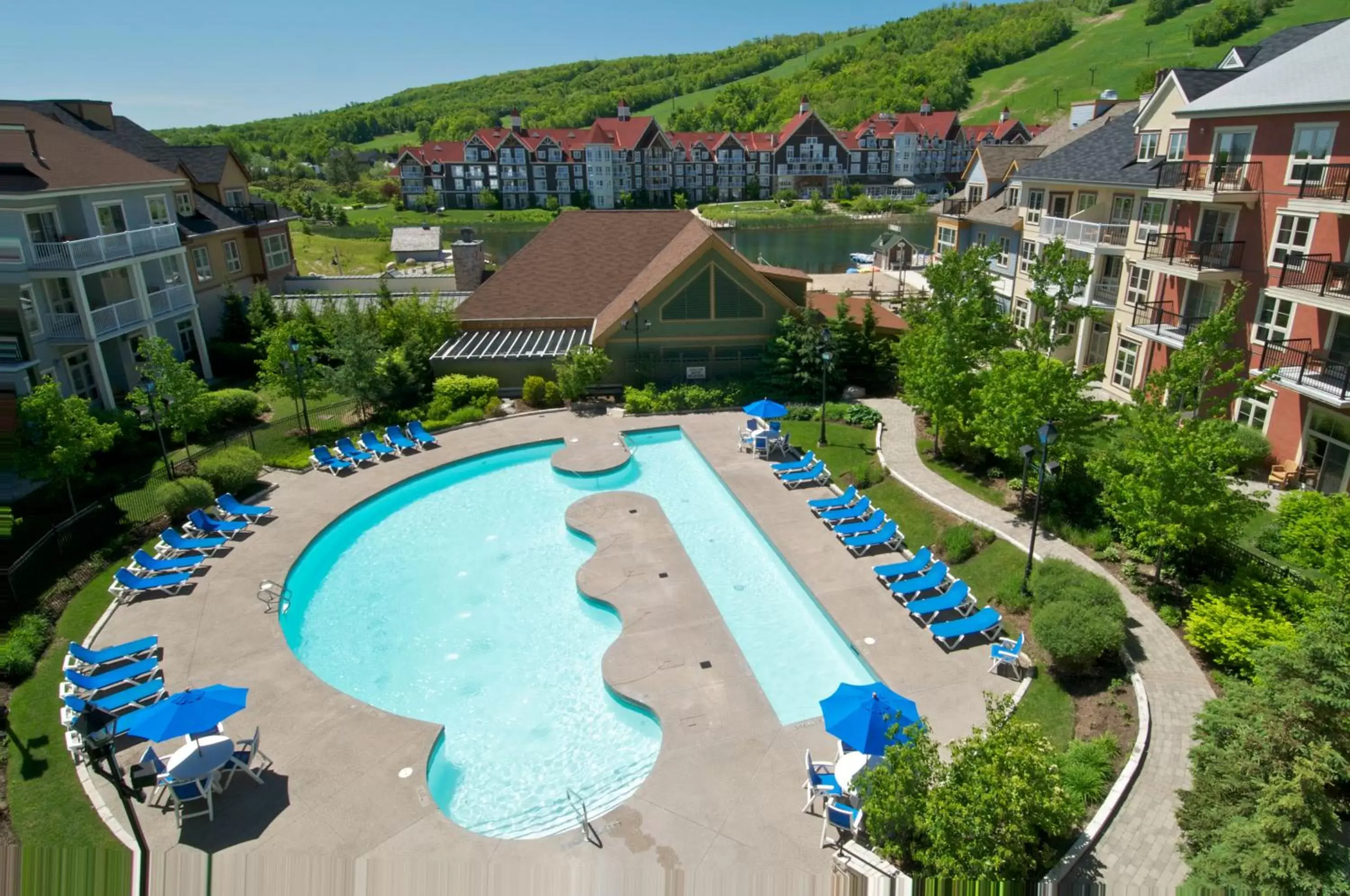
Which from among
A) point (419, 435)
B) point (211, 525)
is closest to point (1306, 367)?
point (419, 435)

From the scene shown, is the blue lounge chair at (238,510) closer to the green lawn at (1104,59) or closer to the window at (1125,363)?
the window at (1125,363)

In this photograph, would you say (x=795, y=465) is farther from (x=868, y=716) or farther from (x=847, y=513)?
(x=868, y=716)

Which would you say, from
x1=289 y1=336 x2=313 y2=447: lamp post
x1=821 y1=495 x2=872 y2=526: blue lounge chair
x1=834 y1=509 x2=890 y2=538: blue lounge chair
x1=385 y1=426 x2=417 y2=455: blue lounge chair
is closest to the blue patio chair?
x1=834 y1=509 x2=890 y2=538: blue lounge chair

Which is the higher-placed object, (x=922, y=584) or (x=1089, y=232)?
(x=1089, y=232)

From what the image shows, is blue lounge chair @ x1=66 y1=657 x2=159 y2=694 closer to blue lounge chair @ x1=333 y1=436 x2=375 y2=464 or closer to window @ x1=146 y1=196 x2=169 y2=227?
blue lounge chair @ x1=333 y1=436 x2=375 y2=464

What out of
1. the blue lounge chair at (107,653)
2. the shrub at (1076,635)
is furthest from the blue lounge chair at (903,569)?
the blue lounge chair at (107,653)

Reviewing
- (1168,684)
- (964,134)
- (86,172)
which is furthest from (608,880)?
(964,134)

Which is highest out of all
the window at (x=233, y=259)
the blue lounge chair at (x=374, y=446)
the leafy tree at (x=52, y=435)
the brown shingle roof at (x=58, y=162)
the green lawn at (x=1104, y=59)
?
the green lawn at (x=1104, y=59)
